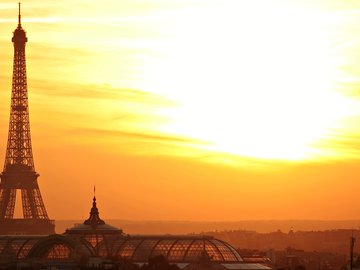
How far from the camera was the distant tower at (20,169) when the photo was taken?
182250 mm

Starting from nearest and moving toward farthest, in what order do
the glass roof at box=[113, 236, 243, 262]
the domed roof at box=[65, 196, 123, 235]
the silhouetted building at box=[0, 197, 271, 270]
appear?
the silhouetted building at box=[0, 197, 271, 270] < the glass roof at box=[113, 236, 243, 262] < the domed roof at box=[65, 196, 123, 235]

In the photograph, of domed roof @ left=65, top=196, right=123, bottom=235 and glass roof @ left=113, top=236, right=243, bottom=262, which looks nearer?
glass roof @ left=113, top=236, right=243, bottom=262

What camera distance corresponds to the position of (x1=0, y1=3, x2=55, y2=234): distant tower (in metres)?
182

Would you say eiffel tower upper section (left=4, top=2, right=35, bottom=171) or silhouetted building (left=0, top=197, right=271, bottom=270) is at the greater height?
eiffel tower upper section (left=4, top=2, right=35, bottom=171)

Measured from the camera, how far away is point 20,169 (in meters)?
182

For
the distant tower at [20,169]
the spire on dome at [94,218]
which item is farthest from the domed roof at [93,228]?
the distant tower at [20,169]

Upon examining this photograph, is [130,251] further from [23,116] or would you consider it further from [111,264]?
[23,116]

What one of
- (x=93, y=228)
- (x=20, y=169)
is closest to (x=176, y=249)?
(x=93, y=228)

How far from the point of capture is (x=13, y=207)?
185 meters

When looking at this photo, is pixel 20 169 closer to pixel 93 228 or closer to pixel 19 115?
pixel 19 115

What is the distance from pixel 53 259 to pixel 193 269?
35.8ft

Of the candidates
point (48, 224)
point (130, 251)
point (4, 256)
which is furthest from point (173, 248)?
point (48, 224)

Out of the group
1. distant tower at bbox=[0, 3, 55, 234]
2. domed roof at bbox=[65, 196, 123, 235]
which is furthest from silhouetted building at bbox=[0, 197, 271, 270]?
distant tower at bbox=[0, 3, 55, 234]

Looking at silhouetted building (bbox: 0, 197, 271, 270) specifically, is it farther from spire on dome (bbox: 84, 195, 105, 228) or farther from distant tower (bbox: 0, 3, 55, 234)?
distant tower (bbox: 0, 3, 55, 234)
